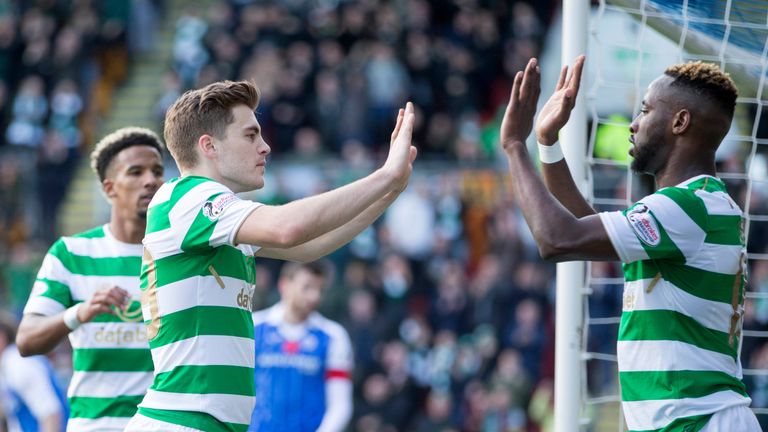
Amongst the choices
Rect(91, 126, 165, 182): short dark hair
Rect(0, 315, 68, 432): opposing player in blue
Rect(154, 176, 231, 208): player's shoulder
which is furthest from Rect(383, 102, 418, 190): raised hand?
Rect(0, 315, 68, 432): opposing player in blue

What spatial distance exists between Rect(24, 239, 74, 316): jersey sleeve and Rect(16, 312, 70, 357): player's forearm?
0.22ft

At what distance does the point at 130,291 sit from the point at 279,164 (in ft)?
27.9

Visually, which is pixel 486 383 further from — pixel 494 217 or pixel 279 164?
pixel 279 164

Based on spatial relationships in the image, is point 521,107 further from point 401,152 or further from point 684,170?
point 684,170

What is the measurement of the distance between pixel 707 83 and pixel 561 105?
59 centimetres

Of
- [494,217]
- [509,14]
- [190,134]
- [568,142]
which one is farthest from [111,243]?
[509,14]

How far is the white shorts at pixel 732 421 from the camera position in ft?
12.7

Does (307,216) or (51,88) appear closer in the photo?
(307,216)

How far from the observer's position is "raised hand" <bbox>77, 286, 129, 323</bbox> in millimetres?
4852

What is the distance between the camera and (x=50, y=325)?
5180 mm

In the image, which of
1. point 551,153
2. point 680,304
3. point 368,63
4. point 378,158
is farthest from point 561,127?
point 368,63

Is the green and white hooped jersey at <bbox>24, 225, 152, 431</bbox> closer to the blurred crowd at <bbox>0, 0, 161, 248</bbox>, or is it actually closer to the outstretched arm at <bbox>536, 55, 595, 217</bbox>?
the outstretched arm at <bbox>536, 55, 595, 217</bbox>

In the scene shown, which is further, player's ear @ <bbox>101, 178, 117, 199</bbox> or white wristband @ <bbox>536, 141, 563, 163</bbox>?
player's ear @ <bbox>101, 178, 117, 199</bbox>

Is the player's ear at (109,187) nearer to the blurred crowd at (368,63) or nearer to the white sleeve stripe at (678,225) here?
the white sleeve stripe at (678,225)
